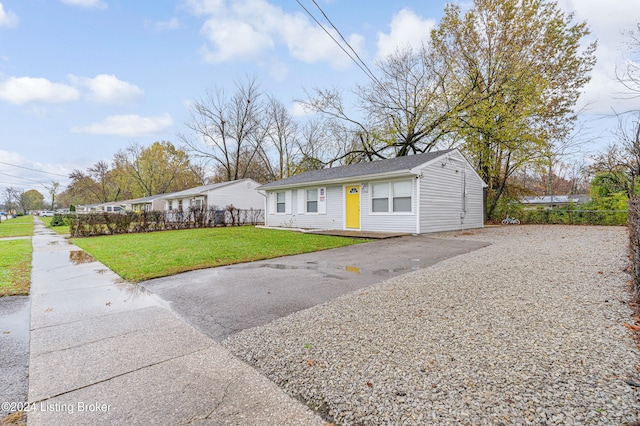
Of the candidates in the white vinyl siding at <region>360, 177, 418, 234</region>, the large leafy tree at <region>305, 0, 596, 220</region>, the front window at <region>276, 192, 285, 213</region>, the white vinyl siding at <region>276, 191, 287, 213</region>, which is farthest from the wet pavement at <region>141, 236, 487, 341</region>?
the large leafy tree at <region>305, 0, 596, 220</region>

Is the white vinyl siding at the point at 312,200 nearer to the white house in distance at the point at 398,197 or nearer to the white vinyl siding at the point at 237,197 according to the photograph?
the white house in distance at the point at 398,197

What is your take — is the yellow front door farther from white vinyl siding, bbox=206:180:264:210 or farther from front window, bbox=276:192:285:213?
white vinyl siding, bbox=206:180:264:210

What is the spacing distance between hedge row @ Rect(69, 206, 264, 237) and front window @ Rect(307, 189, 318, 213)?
22.6 feet

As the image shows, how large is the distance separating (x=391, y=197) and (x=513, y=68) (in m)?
10.6

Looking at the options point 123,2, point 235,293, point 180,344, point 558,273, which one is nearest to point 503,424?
point 180,344

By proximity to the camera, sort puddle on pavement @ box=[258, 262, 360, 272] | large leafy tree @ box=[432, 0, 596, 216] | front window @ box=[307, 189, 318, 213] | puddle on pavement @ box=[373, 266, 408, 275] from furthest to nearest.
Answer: front window @ box=[307, 189, 318, 213] → large leafy tree @ box=[432, 0, 596, 216] → puddle on pavement @ box=[258, 262, 360, 272] → puddle on pavement @ box=[373, 266, 408, 275]

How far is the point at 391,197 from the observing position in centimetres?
A: 1241

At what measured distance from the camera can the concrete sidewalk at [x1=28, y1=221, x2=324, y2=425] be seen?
1837 mm

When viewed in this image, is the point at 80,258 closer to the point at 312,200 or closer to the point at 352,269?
the point at 352,269

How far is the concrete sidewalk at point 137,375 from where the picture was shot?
6.03 ft

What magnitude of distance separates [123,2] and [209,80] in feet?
68.7

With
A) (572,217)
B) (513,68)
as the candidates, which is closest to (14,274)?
(513,68)

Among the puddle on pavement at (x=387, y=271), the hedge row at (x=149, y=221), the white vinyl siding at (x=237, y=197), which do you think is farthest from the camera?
the white vinyl siding at (x=237, y=197)

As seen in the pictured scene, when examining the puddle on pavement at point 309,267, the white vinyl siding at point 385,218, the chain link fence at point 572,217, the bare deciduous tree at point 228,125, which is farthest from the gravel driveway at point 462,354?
the bare deciduous tree at point 228,125
